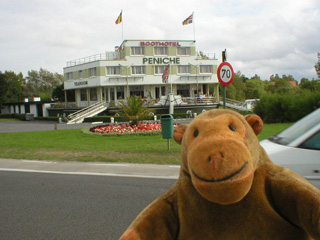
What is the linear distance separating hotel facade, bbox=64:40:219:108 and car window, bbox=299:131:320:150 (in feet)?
145

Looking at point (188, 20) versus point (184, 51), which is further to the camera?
point (184, 51)

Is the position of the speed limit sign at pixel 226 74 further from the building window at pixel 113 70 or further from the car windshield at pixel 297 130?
the building window at pixel 113 70

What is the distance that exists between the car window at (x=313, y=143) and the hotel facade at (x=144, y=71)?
44.3 m

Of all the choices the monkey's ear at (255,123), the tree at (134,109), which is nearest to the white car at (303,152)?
the monkey's ear at (255,123)

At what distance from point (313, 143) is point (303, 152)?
192mm

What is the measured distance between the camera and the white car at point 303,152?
165 inches

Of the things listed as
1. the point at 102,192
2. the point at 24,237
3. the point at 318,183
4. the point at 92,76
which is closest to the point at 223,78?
the point at 102,192

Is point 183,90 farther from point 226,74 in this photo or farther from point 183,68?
point 226,74

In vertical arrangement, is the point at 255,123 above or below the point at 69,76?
below

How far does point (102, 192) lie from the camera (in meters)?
6.59

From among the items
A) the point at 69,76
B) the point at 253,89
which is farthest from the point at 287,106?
the point at 253,89

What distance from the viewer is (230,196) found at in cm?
174

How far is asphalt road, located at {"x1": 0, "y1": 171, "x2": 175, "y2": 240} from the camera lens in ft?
15.2

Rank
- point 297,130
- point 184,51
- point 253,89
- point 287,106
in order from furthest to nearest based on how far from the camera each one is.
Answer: point 253,89 < point 184,51 < point 287,106 < point 297,130
